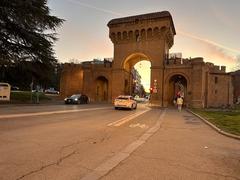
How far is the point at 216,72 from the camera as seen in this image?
64875 millimetres

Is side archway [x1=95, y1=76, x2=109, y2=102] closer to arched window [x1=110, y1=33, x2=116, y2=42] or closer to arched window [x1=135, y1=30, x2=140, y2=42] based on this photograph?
arched window [x1=110, y1=33, x2=116, y2=42]

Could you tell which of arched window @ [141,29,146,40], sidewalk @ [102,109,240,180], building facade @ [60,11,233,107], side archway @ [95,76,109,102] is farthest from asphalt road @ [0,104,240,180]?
side archway @ [95,76,109,102]

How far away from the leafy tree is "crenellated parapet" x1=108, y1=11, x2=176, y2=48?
23.5 meters

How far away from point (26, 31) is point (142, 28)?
1057 inches

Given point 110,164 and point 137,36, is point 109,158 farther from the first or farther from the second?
point 137,36

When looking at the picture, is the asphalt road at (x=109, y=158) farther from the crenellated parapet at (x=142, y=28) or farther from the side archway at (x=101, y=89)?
the side archway at (x=101, y=89)

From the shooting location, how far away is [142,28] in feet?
192

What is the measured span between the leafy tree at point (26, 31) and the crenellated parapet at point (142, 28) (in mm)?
23474

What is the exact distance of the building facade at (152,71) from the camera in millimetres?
54156

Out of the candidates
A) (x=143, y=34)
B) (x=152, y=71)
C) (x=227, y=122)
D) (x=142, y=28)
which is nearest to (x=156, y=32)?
(x=143, y=34)

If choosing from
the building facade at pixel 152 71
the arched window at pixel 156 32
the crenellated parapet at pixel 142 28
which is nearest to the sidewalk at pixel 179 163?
the building facade at pixel 152 71

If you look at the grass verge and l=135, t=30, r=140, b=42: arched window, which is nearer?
the grass verge

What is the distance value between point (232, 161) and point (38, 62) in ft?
107

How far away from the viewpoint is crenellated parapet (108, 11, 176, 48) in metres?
57.0
